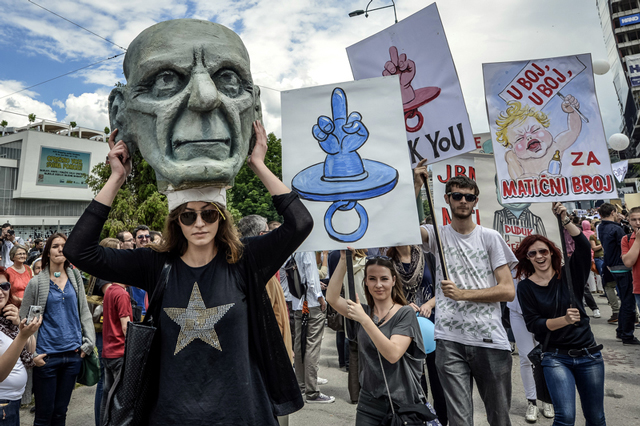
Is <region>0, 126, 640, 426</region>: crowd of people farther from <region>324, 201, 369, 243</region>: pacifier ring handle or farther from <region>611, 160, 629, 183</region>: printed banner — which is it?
<region>611, 160, 629, 183</region>: printed banner

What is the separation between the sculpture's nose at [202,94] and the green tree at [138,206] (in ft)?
44.7

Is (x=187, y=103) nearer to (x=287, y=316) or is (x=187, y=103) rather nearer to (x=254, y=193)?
(x=287, y=316)

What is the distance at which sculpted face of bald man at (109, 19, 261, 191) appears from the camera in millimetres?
1892

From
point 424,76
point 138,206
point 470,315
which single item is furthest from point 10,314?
point 138,206

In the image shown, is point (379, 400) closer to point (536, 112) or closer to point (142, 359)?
point (142, 359)

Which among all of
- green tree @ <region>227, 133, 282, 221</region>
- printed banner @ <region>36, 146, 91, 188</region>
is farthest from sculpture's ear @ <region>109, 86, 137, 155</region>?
printed banner @ <region>36, 146, 91, 188</region>

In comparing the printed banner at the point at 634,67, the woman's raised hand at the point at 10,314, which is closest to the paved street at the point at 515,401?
the woman's raised hand at the point at 10,314

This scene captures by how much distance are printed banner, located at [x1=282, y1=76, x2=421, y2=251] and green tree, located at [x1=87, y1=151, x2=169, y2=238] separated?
1299 centimetres

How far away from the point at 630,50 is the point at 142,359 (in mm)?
65175

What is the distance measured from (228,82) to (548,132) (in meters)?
2.84

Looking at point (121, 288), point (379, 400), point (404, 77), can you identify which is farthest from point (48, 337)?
point (404, 77)

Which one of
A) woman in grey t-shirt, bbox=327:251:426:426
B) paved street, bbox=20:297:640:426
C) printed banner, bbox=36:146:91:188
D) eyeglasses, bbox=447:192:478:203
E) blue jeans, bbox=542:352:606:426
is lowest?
paved street, bbox=20:297:640:426

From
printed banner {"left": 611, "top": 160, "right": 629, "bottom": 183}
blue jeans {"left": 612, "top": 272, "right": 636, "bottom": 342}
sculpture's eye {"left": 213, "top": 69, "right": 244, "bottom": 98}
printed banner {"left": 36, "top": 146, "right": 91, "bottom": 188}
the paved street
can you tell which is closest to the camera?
sculpture's eye {"left": 213, "top": 69, "right": 244, "bottom": 98}

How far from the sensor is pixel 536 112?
12.0ft
